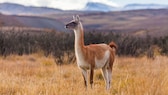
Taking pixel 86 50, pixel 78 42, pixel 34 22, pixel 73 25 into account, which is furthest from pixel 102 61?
pixel 34 22

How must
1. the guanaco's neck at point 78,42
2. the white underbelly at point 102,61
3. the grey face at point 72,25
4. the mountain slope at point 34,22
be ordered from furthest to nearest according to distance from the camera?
the mountain slope at point 34,22
the white underbelly at point 102,61
the grey face at point 72,25
the guanaco's neck at point 78,42

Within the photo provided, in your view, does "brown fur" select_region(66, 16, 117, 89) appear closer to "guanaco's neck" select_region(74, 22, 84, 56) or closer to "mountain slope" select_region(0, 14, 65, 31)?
"guanaco's neck" select_region(74, 22, 84, 56)

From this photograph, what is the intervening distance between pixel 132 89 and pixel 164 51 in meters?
15.8

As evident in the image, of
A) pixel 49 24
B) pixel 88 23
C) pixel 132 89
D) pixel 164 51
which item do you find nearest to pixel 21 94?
pixel 132 89

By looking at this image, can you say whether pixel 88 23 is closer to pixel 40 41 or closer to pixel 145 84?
pixel 40 41

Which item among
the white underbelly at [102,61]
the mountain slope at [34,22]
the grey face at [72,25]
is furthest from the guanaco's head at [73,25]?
the mountain slope at [34,22]

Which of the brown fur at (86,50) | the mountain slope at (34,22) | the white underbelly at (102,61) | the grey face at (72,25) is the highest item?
the grey face at (72,25)

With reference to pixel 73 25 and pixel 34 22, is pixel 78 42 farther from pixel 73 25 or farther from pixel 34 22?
pixel 34 22

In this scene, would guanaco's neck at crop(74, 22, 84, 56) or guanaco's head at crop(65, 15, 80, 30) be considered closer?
guanaco's neck at crop(74, 22, 84, 56)

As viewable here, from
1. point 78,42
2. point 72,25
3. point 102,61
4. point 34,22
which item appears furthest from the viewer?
point 34,22

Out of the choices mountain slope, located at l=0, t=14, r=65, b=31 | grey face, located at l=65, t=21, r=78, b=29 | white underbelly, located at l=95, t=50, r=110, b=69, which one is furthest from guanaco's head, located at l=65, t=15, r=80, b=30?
mountain slope, located at l=0, t=14, r=65, b=31

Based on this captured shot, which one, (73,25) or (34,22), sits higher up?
(73,25)

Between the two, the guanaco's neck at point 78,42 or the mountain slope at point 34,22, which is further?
the mountain slope at point 34,22

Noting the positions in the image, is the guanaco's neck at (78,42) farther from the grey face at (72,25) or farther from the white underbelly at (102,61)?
the white underbelly at (102,61)
